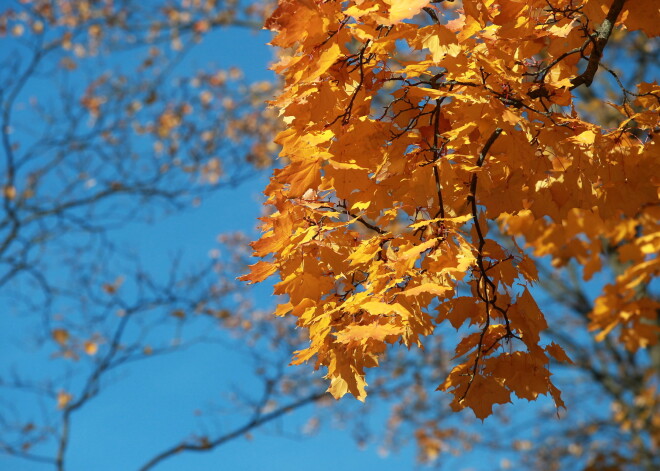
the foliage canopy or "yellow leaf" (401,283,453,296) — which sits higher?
the foliage canopy

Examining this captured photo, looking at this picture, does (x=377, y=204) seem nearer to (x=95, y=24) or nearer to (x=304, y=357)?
(x=304, y=357)

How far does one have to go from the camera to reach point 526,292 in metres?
2.05

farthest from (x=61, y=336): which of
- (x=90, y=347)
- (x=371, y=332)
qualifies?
(x=371, y=332)

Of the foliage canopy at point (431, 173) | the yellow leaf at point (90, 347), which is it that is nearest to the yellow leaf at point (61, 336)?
the yellow leaf at point (90, 347)

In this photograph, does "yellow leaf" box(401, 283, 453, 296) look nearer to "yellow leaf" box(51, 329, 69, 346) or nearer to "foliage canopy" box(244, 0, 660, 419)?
"foliage canopy" box(244, 0, 660, 419)

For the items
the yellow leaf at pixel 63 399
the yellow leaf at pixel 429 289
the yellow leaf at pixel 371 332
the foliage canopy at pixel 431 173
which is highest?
the yellow leaf at pixel 63 399

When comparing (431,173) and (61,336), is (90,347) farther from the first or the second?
(431,173)

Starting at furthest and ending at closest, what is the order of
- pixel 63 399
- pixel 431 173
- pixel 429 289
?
pixel 63 399 → pixel 431 173 → pixel 429 289

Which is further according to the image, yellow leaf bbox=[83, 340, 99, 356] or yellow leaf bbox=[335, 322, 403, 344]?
yellow leaf bbox=[83, 340, 99, 356]

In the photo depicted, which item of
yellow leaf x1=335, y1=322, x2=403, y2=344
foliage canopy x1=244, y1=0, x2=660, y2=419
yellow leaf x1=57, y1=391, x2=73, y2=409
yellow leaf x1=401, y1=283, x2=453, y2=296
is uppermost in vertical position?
yellow leaf x1=57, y1=391, x2=73, y2=409

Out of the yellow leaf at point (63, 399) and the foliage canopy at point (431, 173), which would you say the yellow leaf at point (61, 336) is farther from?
the foliage canopy at point (431, 173)

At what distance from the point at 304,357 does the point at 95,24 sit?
9.05 metres

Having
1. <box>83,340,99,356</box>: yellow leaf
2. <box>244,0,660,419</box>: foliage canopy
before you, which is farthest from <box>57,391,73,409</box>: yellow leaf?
<box>244,0,660,419</box>: foliage canopy

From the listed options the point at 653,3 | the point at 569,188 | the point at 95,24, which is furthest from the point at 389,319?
the point at 95,24
